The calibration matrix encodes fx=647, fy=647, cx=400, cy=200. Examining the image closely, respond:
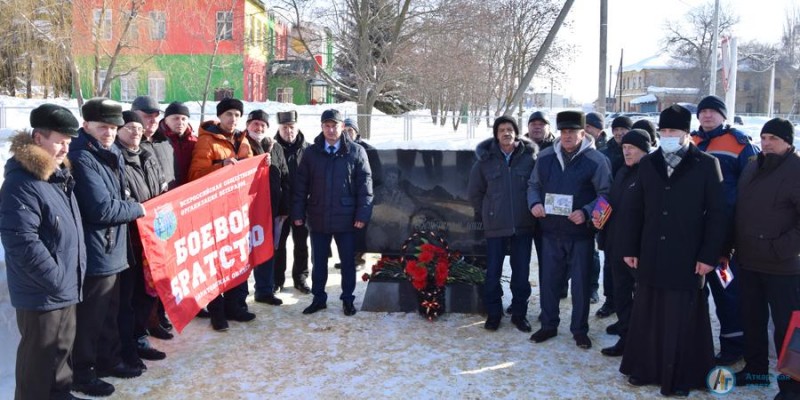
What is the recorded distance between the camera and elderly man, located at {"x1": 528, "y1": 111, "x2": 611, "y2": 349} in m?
5.43

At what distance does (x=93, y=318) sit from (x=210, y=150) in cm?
194

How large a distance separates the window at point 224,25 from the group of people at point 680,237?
18.3 meters

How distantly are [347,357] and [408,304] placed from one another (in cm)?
138

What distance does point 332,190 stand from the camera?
6.20 meters

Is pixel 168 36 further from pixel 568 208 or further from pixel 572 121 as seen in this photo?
pixel 568 208

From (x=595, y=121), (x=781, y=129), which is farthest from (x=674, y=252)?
(x=595, y=121)

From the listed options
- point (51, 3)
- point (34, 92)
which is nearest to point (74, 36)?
point (51, 3)

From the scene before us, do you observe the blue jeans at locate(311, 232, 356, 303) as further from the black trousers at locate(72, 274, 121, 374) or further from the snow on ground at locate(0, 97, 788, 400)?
the black trousers at locate(72, 274, 121, 374)

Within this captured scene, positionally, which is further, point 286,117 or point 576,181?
point 286,117

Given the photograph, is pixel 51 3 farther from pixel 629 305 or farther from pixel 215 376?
pixel 629 305

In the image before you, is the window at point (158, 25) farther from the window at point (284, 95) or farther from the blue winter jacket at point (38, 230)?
the blue winter jacket at point (38, 230)

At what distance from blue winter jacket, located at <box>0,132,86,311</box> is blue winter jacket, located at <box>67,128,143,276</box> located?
24 centimetres

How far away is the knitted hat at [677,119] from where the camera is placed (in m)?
4.50

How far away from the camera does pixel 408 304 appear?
654 centimetres
